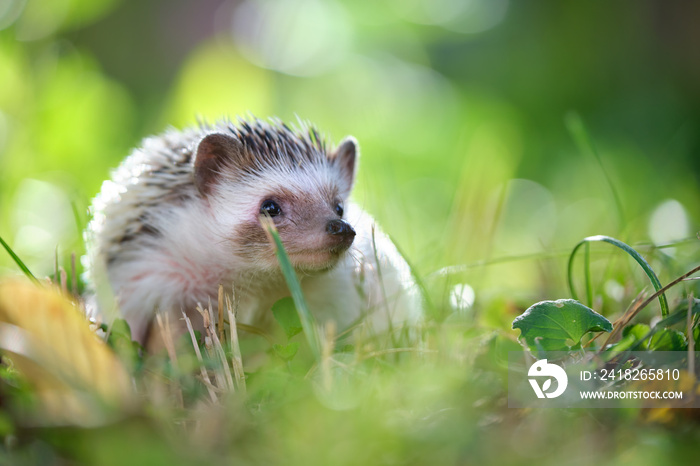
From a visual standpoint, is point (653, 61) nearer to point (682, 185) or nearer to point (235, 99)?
point (682, 185)

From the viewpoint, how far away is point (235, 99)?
488cm

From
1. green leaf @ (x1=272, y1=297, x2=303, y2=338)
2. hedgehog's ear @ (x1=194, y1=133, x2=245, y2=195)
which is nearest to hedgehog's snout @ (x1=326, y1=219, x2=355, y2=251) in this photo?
green leaf @ (x1=272, y1=297, x2=303, y2=338)

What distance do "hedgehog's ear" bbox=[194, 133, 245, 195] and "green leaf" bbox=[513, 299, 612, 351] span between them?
4.51ft

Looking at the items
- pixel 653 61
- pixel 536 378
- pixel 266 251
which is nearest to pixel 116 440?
pixel 536 378

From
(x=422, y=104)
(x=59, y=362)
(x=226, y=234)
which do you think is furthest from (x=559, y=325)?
(x=422, y=104)

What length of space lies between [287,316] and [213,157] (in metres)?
0.83

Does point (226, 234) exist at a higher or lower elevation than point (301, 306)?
higher

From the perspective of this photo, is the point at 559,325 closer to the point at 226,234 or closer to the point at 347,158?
the point at 226,234

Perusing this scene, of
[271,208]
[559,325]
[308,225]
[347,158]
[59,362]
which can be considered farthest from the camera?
[347,158]

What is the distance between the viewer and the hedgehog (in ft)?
7.57

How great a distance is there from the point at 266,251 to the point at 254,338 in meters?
0.33

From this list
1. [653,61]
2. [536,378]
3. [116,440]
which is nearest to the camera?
[116,440]

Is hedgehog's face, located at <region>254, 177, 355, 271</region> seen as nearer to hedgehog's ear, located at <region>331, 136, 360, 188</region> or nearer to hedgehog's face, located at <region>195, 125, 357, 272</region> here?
hedgehog's face, located at <region>195, 125, 357, 272</region>

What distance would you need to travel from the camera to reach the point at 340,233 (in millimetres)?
2096
